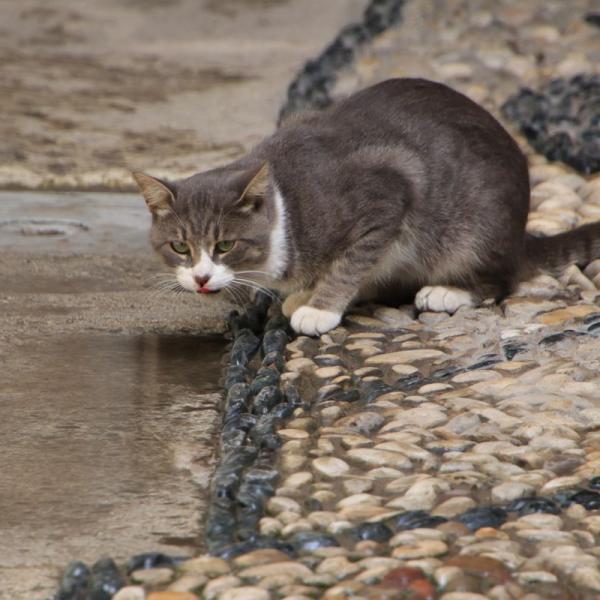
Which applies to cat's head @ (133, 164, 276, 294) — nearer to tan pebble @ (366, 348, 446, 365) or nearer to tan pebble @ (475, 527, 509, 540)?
tan pebble @ (366, 348, 446, 365)

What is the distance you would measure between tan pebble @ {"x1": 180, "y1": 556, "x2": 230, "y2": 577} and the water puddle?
0.33 feet

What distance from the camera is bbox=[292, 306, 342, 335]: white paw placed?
4.39 meters

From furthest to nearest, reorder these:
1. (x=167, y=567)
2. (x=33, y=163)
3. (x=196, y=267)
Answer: (x=33, y=163) → (x=196, y=267) → (x=167, y=567)

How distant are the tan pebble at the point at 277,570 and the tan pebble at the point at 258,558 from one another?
0.02 meters

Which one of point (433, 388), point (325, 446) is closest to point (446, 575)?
point (325, 446)

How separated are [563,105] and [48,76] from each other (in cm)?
338

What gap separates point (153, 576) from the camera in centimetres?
273

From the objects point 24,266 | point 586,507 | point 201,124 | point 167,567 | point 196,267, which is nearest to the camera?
point 167,567

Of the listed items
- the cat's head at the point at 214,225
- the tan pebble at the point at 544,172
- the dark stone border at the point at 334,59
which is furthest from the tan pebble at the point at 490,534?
the dark stone border at the point at 334,59

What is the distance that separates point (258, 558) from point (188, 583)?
0.18m

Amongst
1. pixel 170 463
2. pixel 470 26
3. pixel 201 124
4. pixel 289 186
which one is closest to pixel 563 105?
pixel 470 26

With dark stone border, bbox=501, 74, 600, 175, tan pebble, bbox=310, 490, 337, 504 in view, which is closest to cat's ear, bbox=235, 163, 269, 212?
tan pebble, bbox=310, 490, 337, 504

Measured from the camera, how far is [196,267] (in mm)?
4250

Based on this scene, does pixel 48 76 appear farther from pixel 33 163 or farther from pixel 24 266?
pixel 24 266
